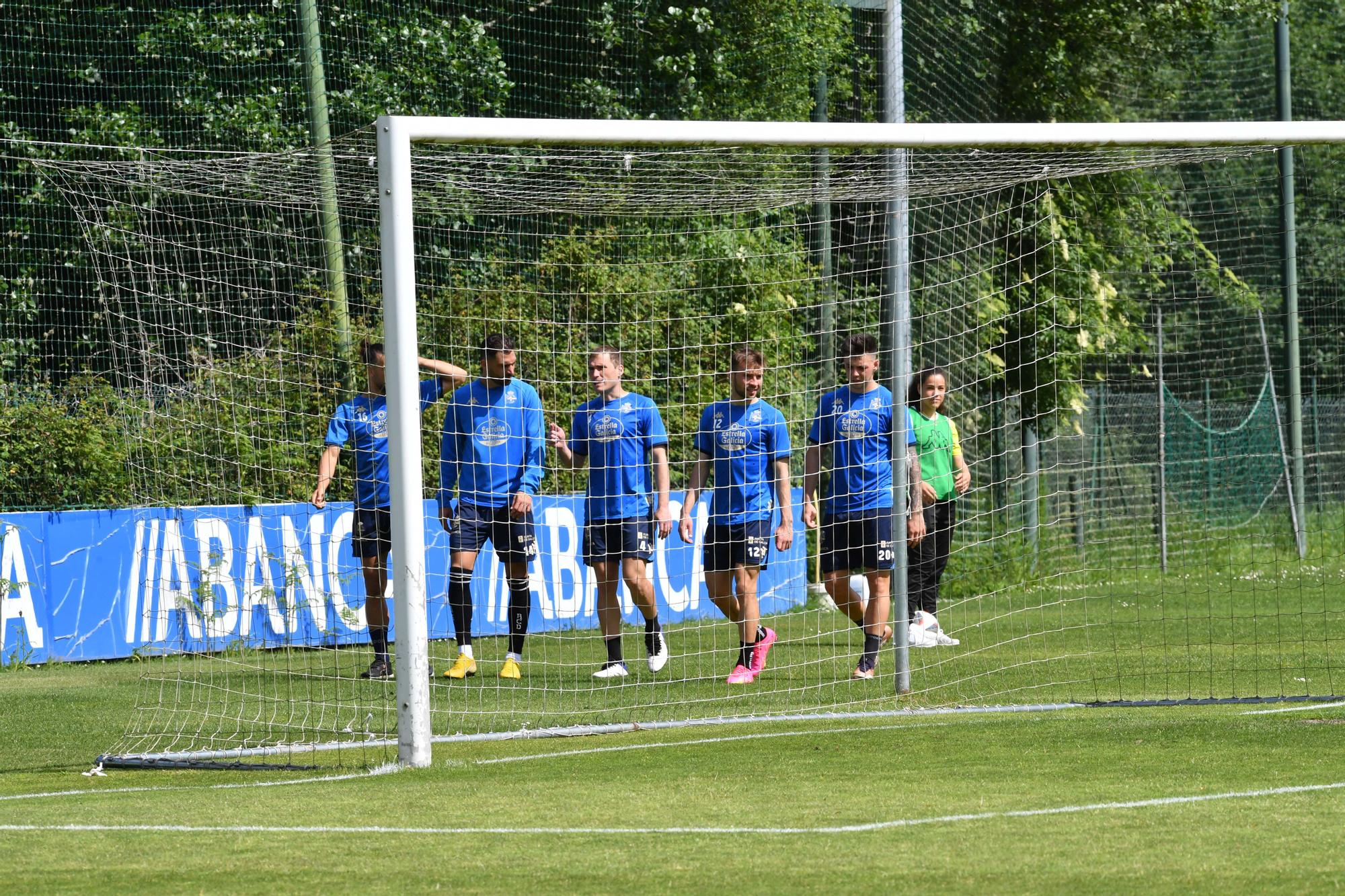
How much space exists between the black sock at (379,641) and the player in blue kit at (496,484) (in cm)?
44

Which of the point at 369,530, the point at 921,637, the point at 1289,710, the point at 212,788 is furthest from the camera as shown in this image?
the point at 921,637

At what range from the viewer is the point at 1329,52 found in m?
33.5

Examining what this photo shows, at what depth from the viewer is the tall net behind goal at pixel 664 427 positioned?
30.4ft

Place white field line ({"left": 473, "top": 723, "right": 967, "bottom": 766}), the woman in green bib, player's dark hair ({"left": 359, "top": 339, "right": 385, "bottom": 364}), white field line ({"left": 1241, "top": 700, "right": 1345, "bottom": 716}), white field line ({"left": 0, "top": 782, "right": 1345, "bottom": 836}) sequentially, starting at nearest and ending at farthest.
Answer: white field line ({"left": 0, "top": 782, "right": 1345, "bottom": 836})
white field line ({"left": 473, "top": 723, "right": 967, "bottom": 766})
white field line ({"left": 1241, "top": 700, "right": 1345, "bottom": 716})
player's dark hair ({"left": 359, "top": 339, "right": 385, "bottom": 364})
the woman in green bib

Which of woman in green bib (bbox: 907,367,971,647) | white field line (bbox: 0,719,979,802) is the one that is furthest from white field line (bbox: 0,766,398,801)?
woman in green bib (bbox: 907,367,971,647)

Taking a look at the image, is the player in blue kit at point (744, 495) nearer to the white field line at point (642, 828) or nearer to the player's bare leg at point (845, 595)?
the player's bare leg at point (845, 595)

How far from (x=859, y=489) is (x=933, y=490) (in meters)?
1.94

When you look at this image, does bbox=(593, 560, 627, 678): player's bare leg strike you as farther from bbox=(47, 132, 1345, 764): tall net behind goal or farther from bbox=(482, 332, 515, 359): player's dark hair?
bbox=(482, 332, 515, 359): player's dark hair

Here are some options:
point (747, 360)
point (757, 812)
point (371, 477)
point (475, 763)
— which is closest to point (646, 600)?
point (747, 360)

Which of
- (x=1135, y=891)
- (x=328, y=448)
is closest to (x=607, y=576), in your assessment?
(x=328, y=448)

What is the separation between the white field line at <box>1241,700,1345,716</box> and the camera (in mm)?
Result: 8039

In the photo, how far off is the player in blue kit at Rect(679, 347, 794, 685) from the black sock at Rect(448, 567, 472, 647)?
1.34m

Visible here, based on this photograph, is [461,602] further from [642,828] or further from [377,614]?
[642,828]

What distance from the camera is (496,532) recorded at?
1039cm
